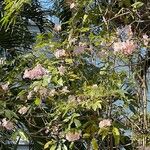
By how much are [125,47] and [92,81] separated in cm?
33

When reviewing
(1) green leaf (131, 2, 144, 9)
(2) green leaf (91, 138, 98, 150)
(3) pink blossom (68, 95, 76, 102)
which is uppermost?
(1) green leaf (131, 2, 144, 9)

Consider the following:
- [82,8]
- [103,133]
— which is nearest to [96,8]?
[82,8]

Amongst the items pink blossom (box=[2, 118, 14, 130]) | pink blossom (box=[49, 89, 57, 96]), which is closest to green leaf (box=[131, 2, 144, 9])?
pink blossom (box=[49, 89, 57, 96])

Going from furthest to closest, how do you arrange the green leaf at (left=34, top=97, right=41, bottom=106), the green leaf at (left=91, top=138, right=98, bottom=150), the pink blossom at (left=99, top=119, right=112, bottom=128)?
the green leaf at (left=34, top=97, right=41, bottom=106), the green leaf at (left=91, top=138, right=98, bottom=150), the pink blossom at (left=99, top=119, right=112, bottom=128)

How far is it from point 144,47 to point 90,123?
486 millimetres

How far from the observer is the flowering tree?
2.65m

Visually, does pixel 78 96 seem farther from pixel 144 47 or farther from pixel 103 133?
pixel 144 47

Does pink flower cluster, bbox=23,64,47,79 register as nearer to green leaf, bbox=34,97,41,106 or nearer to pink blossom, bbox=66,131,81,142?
green leaf, bbox=34,97,41,106

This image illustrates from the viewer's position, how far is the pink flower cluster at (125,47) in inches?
102

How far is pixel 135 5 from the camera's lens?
277 centimetres

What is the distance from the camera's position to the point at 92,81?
282 cm

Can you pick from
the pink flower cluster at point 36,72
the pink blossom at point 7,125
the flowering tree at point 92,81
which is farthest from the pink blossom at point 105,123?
the pink blossom at point 7,125

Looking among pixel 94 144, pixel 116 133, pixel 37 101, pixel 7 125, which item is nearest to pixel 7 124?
pixel 7 125

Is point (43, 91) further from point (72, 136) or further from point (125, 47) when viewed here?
point (125, 47)
